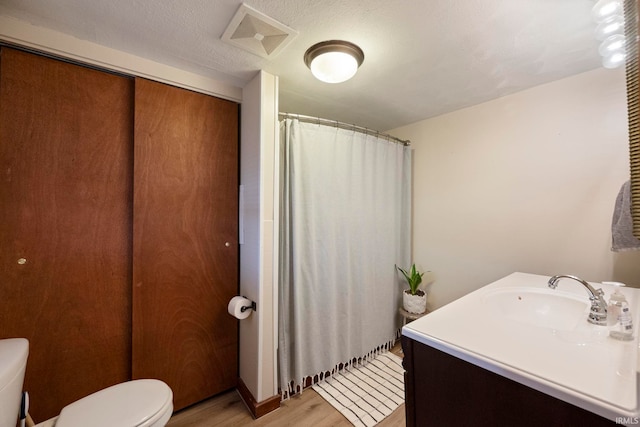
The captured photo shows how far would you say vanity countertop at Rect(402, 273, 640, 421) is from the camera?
0.58 metres

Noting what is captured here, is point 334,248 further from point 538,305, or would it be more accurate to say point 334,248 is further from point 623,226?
point 623,226

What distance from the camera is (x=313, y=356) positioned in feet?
5.75

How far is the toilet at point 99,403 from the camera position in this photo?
868 millimetres

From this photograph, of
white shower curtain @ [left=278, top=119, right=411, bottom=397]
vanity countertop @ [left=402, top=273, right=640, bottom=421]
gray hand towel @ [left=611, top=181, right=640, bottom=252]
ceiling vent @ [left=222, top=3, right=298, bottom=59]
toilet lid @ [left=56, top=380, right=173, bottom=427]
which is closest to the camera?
vanity countertop @ [left=402, top=273, right=640, bottom=421]

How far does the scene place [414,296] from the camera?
214 cm

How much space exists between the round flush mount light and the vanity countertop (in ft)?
4.31

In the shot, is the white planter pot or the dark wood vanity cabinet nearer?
the dark wood vanity cabinet

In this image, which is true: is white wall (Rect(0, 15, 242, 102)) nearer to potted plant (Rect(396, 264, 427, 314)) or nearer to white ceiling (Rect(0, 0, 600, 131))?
white ceiling (Rect(0, 0, 600, 131))

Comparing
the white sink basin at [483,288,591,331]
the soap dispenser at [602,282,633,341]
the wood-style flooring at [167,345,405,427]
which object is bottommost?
the wood-style flooring at [167,345,405,427]

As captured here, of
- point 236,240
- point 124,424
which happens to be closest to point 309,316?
point 236,240

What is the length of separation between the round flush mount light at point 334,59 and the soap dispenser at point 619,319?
1518mm

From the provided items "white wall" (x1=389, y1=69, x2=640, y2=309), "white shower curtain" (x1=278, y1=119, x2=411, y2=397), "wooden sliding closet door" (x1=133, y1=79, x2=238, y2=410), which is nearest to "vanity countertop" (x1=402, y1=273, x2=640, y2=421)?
"white wall" (x1=389, y1=69, x2=640, y2=309)

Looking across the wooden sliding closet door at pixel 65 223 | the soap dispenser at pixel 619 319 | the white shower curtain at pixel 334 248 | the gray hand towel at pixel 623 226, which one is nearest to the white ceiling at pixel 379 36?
the wooden sliding closet door at pixel 65 223

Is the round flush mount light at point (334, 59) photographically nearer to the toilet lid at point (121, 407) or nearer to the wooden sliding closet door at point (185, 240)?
the wooden sliding closet door at point (185, 240)
